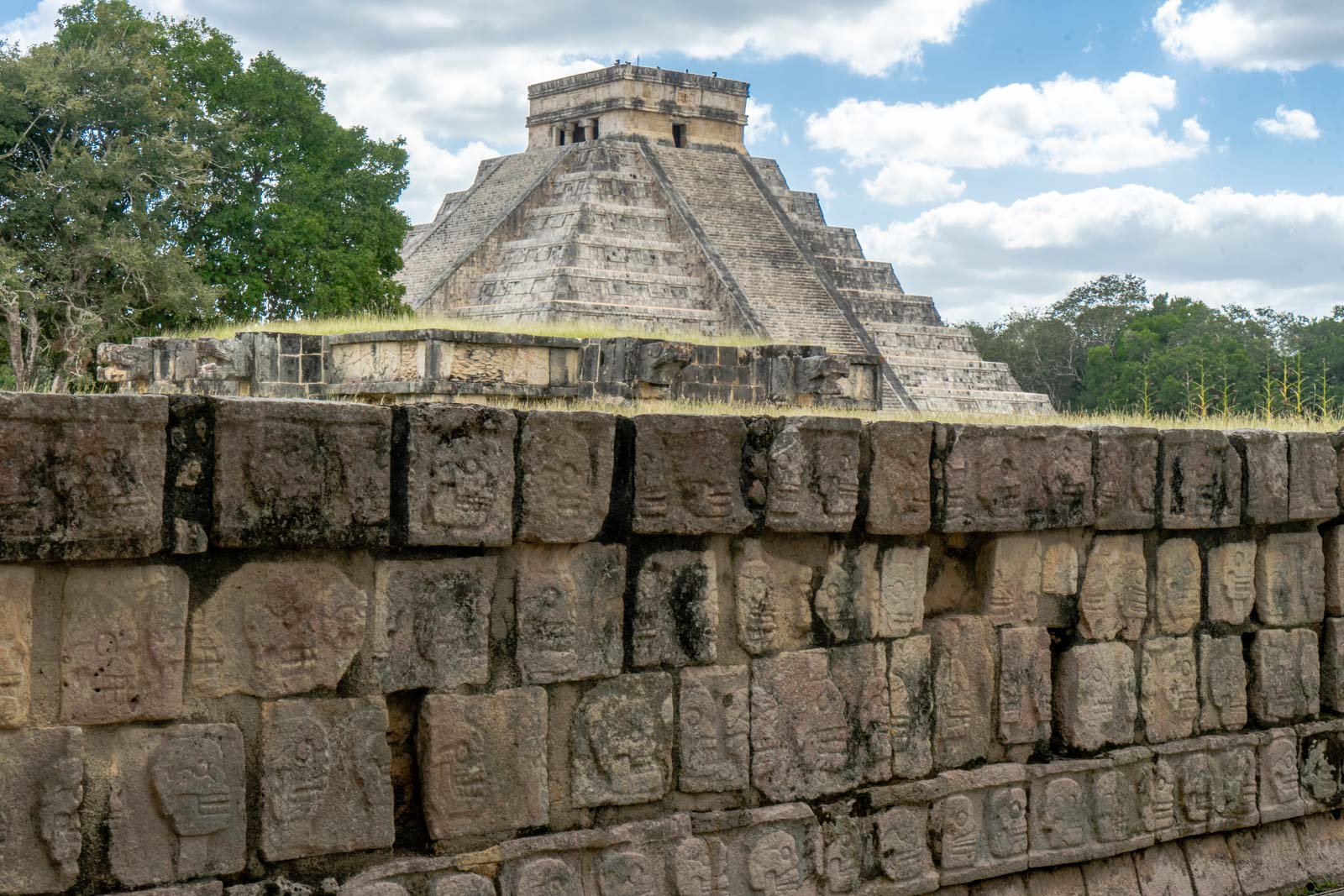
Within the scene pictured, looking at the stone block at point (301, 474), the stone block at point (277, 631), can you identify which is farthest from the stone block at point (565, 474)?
the stone block at point (277, 631)

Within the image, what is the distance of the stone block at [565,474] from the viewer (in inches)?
153

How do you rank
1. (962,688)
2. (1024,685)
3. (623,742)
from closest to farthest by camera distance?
(623,742) → (962,688) → (1024,685)

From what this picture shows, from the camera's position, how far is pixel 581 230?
30875 mm

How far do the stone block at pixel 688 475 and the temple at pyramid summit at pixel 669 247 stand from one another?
2262 centimetres

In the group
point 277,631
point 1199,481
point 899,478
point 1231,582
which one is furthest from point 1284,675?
point 277,631

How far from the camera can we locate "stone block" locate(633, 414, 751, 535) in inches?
161

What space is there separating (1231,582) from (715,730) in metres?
2.32

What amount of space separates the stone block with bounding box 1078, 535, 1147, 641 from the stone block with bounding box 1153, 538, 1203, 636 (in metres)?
0.08

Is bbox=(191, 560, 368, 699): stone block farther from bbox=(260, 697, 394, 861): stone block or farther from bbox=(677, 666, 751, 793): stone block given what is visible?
bbox=(677, 666, 751, 793): stone block

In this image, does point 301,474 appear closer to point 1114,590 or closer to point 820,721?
point 820,721

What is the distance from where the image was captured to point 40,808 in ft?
10.4

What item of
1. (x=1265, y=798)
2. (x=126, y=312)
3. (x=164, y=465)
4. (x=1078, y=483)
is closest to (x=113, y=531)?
(x=164, y=465)

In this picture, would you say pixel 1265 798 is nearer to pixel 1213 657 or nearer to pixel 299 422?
pixel 1213 657

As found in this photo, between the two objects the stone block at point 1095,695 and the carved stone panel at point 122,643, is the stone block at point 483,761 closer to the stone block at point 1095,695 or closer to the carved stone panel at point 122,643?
the carved stone panel at point 122,643
